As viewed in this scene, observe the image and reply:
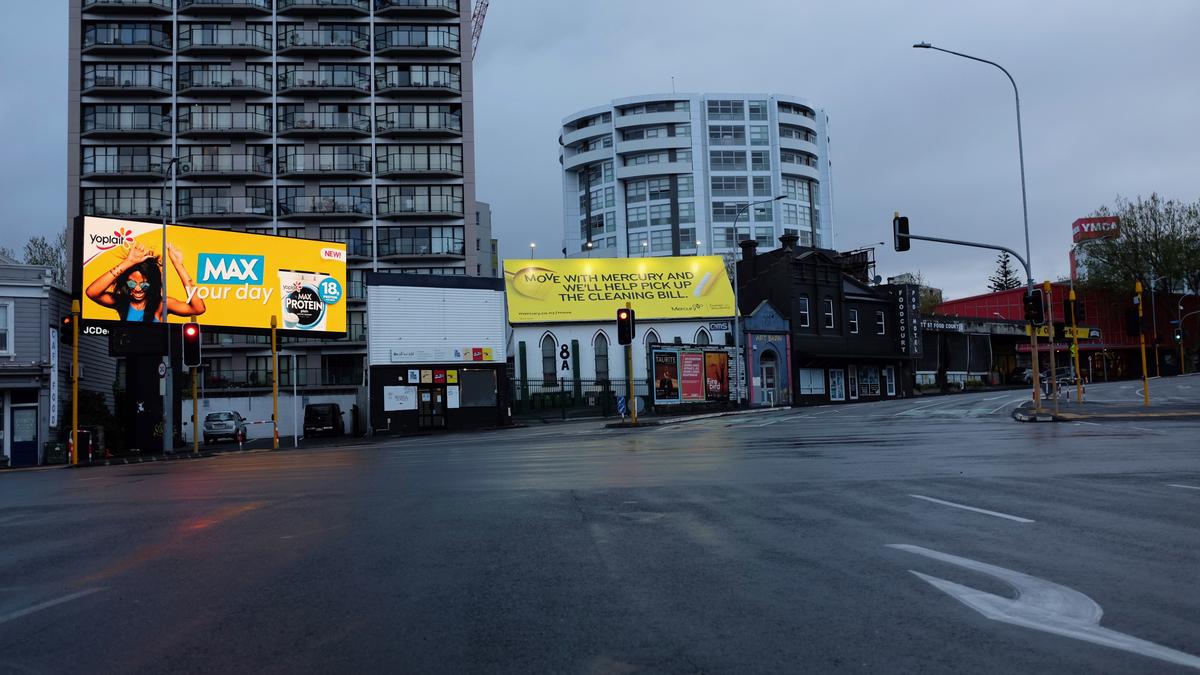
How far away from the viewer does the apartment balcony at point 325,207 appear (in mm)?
64000

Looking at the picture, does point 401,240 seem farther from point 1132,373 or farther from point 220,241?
point 1132,373

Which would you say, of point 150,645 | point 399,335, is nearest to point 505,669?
point 150,645

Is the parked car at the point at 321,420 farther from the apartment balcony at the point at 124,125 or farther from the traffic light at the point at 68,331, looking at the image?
the apartment balcony at the point at 124,125

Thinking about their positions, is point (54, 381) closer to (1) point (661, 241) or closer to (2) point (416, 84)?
(2) point (416, 84)

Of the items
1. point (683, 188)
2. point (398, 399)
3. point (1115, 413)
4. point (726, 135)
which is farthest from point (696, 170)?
point (1115, 413)

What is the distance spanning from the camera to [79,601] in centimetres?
625

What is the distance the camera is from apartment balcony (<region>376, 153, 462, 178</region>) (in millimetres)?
65225

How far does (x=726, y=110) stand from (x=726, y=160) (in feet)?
20.8

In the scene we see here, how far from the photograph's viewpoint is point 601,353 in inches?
2156

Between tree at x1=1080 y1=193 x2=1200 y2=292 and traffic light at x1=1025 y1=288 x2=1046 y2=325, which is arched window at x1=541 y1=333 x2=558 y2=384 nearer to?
traffic light at x1=1025 y1=288 x2=1046 y2=325

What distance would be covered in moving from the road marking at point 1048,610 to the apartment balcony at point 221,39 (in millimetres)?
68207

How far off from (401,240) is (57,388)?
36.0m

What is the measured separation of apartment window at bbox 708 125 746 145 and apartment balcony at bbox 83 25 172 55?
60.9 m

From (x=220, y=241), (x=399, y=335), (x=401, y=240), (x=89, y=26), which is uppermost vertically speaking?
(x=89, y=26)
